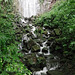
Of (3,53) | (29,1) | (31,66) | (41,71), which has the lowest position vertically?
(41,71)

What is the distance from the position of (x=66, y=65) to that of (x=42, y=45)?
3.10 m

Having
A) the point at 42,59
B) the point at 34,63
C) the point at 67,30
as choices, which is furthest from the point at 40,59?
the point at 67,30

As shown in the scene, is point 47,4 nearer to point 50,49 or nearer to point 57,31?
point 57,31

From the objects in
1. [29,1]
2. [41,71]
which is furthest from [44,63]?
[29,1]

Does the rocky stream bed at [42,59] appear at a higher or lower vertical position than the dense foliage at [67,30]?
lower

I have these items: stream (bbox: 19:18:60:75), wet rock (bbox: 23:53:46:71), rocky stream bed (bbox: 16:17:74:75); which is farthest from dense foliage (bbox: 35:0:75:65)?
wet rock (bbox: 23:53:46:71)

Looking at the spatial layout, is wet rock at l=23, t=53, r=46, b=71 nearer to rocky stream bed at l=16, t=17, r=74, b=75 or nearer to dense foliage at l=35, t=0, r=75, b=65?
rocky stream bed at l=16, t=17, r=74, b=75

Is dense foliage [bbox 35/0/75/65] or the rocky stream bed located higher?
dense foliage [bbox 35/0/75/65]

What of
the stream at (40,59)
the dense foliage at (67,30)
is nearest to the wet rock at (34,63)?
the stream at (40,59)

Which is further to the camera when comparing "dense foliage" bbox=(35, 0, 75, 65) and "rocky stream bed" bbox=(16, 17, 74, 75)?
"rocky stream bed" bbox=(16, 17, 74, 75)

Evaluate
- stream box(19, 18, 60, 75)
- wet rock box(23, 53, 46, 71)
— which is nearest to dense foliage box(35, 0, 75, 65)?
stream box(19, 18, 60, 75)

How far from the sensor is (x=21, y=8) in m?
22.9

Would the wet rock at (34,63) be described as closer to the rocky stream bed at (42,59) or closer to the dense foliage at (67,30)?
the rocky stream bed at (42,59)

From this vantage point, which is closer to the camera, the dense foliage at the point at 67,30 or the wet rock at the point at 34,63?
the dense foliage at the point at 67,30
